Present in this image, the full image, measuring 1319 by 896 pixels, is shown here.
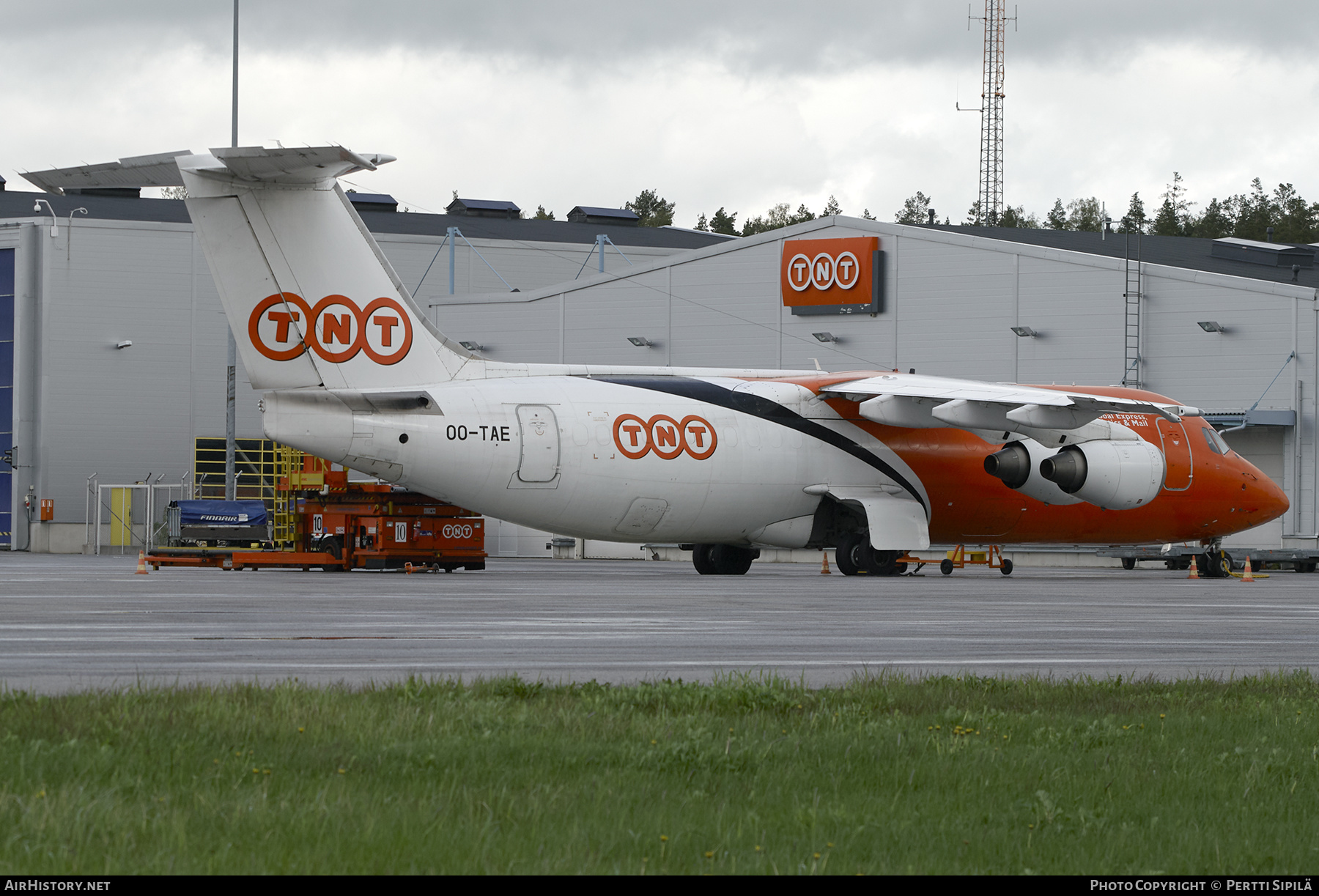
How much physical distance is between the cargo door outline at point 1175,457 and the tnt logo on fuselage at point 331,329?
15.4 meters

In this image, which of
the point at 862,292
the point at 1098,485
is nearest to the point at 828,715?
the point at 1098,485

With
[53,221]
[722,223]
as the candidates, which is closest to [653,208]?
[722,223]

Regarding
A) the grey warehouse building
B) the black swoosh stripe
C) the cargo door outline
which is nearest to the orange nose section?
the cargo door outline

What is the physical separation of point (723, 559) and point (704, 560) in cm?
43

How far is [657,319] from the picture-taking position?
53406 millimetres

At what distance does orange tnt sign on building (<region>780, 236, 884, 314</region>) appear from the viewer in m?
49.2

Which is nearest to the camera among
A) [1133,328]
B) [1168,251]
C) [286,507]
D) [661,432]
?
[661,432]

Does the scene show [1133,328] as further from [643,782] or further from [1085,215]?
[1085,215]

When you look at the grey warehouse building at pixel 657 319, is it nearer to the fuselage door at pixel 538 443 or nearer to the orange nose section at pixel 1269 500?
the orange nose section at pixel 1269 500

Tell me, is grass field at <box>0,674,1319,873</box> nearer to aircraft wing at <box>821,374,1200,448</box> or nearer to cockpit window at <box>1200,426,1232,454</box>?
aircraft wing at <box>821,374,1200,448</box>

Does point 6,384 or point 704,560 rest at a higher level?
point 6,384

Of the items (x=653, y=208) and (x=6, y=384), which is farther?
(x=653, y=208)

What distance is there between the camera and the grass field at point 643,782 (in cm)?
516
